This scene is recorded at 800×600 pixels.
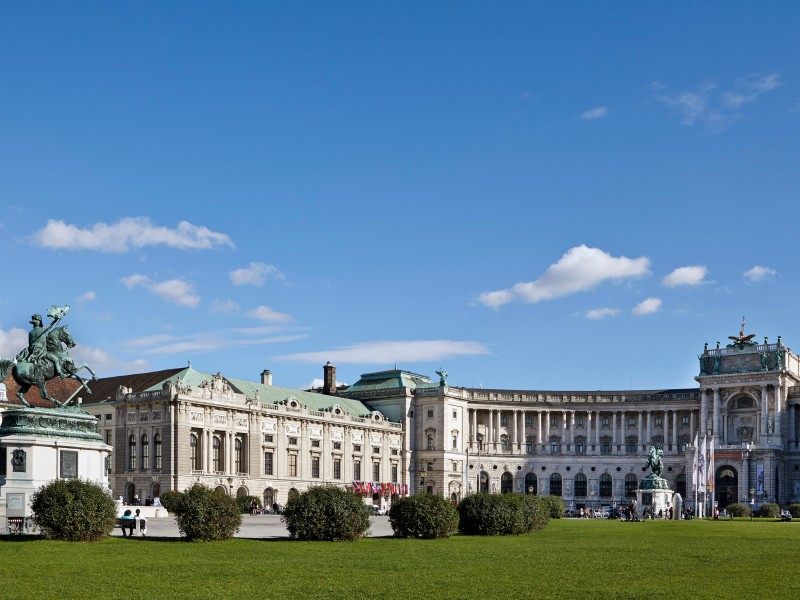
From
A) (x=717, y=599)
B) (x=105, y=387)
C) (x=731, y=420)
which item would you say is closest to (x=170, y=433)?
(x=105, y=387)

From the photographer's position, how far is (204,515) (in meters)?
43.0

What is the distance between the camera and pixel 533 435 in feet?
504

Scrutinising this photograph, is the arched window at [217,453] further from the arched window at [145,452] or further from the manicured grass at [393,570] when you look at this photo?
the manicured grass at [393,570]

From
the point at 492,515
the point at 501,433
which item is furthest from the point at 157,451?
the point at 492,515

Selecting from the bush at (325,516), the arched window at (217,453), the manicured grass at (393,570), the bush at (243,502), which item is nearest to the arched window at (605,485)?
the arched window at (217,453)

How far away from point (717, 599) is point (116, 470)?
96165 mm

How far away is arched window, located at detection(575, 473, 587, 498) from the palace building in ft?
0.46

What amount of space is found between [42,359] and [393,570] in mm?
19952

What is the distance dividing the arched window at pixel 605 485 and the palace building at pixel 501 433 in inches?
5.5

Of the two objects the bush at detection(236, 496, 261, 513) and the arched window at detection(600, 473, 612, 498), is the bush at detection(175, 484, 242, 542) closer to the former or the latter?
the bush at detection(236, 496, 261, 513)

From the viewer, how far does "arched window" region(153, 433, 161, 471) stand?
111 m

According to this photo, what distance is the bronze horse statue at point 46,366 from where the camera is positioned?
43.9 meters

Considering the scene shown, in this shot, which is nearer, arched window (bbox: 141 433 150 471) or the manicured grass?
the manicured grass

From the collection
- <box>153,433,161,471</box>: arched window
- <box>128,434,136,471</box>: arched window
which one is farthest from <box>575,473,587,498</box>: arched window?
<box>128,434,136,471</box>: arched window
